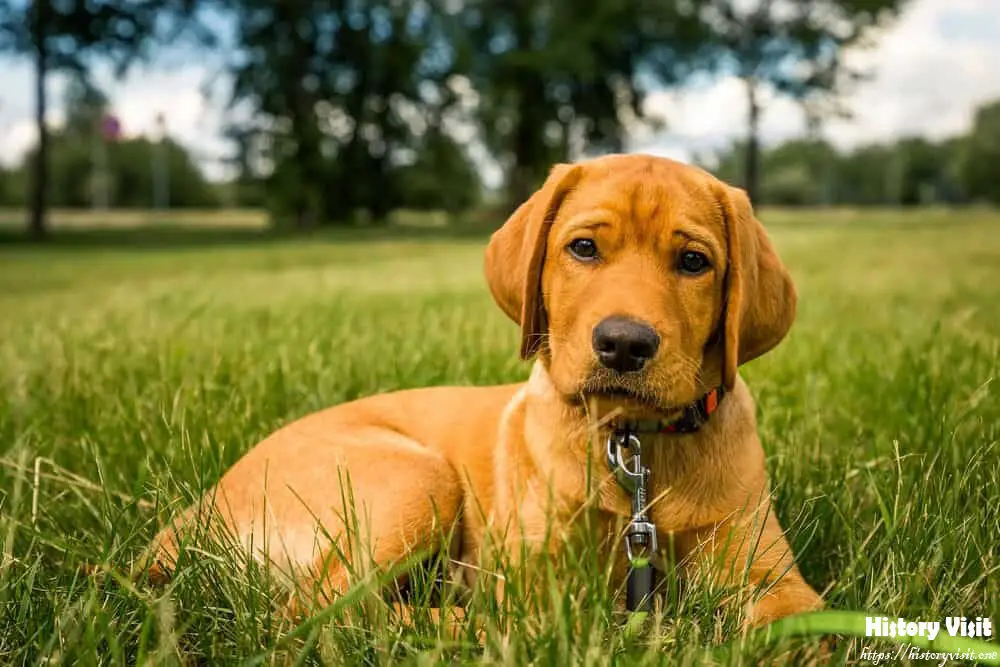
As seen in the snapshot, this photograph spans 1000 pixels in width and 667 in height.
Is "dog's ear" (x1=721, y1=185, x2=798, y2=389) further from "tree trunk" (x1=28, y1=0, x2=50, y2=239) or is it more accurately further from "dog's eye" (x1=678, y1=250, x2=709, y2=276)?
"tree trunk" (x1=28, y1=0, x2=50, y2=239)

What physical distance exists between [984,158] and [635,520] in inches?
4215

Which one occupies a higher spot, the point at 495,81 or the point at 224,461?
the point at 495,81

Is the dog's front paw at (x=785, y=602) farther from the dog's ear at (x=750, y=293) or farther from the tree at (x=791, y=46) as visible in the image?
the tree at (x=791, y=46)

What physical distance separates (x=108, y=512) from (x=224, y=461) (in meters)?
0.92

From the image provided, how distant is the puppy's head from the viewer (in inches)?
91.8

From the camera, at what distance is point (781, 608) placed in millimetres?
2328

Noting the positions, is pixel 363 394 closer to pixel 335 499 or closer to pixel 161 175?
pixel 335 499

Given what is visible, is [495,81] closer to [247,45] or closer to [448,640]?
[247,45]


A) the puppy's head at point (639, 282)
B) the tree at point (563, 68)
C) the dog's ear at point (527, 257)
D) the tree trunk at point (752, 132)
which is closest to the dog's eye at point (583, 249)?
the puppy's head at point (639, 282)

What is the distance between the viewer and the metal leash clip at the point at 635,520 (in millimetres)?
2344

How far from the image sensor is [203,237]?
104ft

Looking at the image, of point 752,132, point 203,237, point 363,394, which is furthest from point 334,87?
point 363,394

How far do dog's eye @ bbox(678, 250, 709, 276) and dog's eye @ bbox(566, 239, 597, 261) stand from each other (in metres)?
0.27

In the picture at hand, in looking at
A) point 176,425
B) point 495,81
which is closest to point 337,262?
point 176,425
